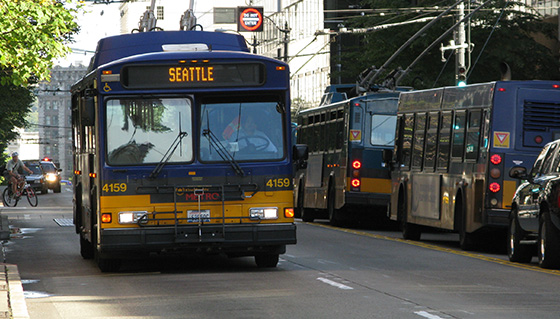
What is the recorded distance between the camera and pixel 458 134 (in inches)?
867

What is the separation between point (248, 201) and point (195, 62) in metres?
1.88

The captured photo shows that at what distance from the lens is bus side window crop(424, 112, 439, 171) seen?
23453mm

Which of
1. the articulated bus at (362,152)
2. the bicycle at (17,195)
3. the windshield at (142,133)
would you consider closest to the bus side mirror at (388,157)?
the articulated bus at (362,152)

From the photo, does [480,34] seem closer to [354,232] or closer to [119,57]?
[354,232]

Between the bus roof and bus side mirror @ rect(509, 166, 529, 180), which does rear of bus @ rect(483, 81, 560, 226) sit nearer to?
bus side mirror @ rect(509, 166, 529, 180)

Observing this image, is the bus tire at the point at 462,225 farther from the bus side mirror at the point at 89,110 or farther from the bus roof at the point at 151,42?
the bus side mirror at the point at 89,110

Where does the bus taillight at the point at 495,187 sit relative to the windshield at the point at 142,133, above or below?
below

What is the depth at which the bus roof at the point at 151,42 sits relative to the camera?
58.0 ft

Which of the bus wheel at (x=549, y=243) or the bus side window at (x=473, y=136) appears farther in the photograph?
the bus side window at (x=473, y=136)

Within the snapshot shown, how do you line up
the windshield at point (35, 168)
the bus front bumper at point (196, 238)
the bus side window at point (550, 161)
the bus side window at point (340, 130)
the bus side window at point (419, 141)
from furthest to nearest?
the windshield at point (35, 168)
the bus side window at point (340, 130)
the bus side window at point (419, 141)
the bus side window at point (550, 161)
the bus front bumper at point (196, 238)

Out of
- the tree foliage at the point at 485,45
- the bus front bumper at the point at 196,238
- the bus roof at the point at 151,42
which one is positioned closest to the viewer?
the bus front bumper at the point at 196,238

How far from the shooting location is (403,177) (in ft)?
84.4

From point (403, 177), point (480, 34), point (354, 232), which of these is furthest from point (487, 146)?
point (480, 34)

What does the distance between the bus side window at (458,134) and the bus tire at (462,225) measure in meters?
0.79
